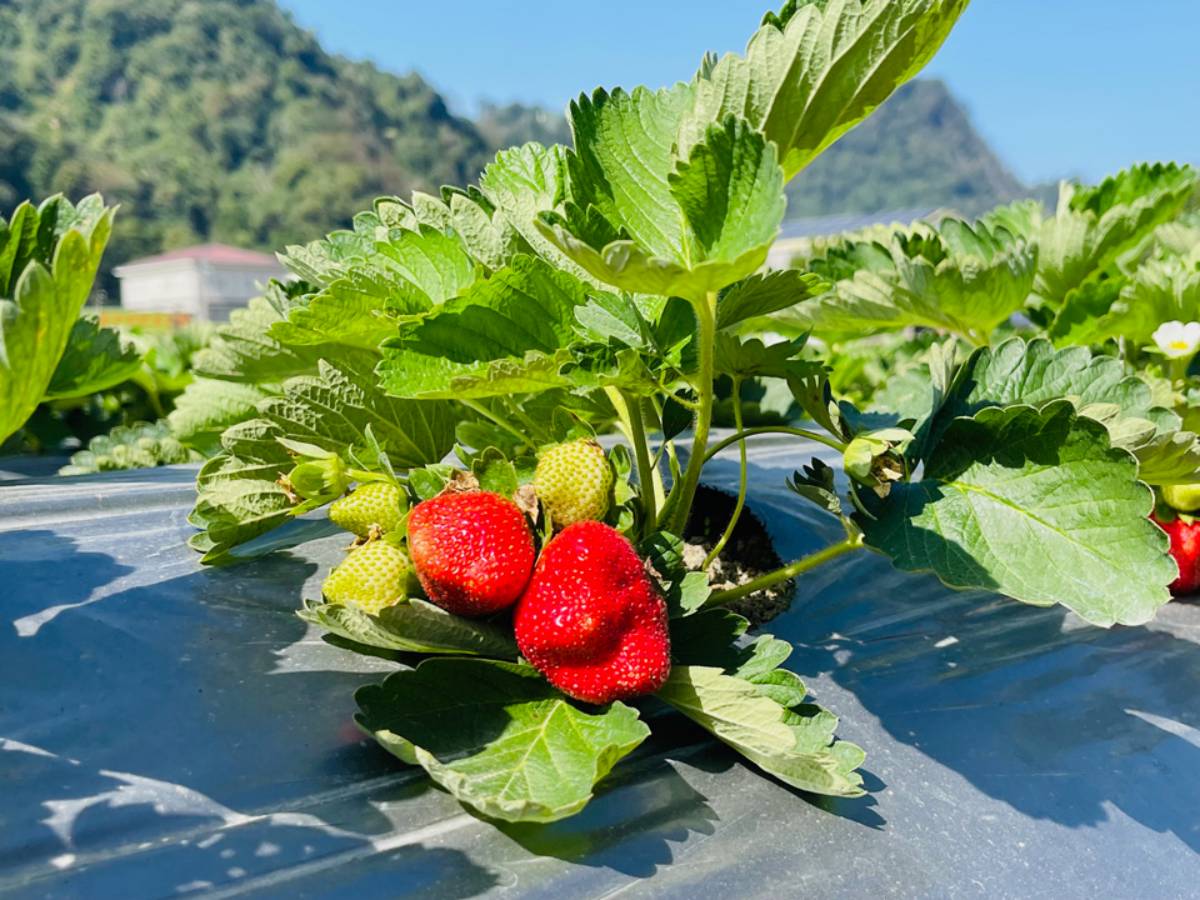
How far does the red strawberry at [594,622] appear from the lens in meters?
0.68

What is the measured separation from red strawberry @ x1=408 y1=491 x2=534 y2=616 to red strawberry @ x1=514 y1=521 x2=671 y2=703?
2cm

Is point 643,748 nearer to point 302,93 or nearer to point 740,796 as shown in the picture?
point 740,796

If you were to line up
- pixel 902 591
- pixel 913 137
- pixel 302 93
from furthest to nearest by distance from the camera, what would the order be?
pixel 913 137 < pixel 302 93 < pixel 902 591

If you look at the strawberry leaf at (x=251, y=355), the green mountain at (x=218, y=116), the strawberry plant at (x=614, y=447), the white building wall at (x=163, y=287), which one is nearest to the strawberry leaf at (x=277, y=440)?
the strawberry plant at (x=614, y=447)

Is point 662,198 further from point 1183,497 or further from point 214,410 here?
point 1183,497

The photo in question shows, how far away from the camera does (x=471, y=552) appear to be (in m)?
0.69

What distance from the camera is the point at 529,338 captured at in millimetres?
787

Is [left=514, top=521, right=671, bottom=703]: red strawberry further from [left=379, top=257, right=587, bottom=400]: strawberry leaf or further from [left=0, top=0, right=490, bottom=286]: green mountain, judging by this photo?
[left=0, top=0, right=490, bottom=286]: green mountain

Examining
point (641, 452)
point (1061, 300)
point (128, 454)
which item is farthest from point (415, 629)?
point (1061, 300)

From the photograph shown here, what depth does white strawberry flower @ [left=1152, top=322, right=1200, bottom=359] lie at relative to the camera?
1460mm

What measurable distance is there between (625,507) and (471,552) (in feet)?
0.65

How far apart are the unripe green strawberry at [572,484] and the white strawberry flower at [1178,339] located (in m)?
1.14

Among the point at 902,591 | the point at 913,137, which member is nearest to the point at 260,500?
the point at 902,591

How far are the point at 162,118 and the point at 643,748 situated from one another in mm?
67837
